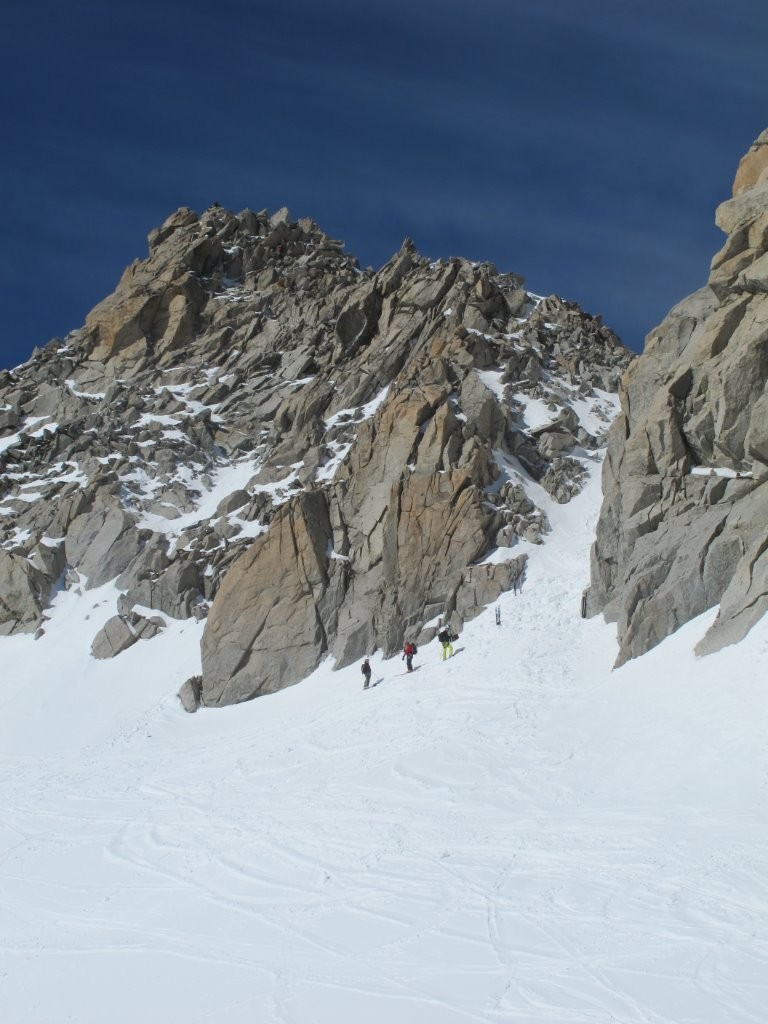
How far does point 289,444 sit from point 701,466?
2370 cm

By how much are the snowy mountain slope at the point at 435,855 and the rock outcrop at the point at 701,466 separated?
1.16 meters

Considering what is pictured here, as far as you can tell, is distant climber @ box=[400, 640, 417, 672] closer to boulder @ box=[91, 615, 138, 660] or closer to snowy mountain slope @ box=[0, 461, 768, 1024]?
snowy mountain slope @ box=[0, 461, 768, 1024]

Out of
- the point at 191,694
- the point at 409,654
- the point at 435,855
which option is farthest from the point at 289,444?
the point at 435,855

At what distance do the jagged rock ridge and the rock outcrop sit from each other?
6.00 m

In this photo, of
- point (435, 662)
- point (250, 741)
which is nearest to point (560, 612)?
point (435, 662)

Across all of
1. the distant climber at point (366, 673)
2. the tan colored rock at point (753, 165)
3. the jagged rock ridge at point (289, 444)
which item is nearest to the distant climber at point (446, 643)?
the distant climber at point (366, 673)

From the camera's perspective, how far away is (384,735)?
70.9ft

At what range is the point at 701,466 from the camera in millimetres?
24359

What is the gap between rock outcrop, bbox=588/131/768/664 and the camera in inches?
797

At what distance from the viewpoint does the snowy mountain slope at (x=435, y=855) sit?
9.16m

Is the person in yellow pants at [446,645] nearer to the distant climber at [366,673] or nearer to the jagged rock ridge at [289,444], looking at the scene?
the distant climber at [366,673]

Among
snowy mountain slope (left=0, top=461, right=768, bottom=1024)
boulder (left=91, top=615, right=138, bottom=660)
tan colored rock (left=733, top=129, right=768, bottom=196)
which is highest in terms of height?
tan colored rock (left=733, top=129, right=768, bottom=196)

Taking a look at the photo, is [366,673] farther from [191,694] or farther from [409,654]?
[191,694]

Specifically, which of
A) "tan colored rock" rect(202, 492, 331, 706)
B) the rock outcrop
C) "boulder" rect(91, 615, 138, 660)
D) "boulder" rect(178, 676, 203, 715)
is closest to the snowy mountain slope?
the rock outcrop
